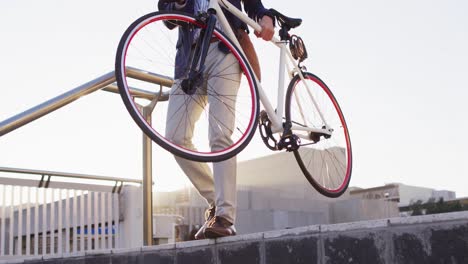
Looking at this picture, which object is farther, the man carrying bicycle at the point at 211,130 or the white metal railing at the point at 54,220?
the white metal railing at the point at 54,220

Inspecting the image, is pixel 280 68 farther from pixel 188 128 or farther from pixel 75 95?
pixel 75 95

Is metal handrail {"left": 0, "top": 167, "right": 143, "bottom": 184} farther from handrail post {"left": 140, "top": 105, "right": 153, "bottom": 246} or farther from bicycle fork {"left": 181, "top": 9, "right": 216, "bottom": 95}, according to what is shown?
bicycle fork {"left": 181, "top": 9, "right": 216, "bottom": 95}

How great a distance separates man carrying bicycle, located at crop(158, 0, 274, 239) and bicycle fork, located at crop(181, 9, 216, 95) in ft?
0.18

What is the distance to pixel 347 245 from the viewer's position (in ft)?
4.24

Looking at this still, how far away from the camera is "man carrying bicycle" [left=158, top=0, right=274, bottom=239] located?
1.81 m

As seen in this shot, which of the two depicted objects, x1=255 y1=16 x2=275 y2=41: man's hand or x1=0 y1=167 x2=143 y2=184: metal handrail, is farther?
x1=0 y1=167 x2=143 y2=184: metal handrail

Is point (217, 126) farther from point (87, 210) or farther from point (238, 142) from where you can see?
point (87, 210)

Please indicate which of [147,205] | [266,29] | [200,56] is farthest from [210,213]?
[266,29]

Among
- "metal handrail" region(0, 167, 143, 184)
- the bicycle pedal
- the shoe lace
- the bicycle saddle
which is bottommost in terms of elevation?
the shoe lace

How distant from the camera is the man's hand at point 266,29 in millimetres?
2072

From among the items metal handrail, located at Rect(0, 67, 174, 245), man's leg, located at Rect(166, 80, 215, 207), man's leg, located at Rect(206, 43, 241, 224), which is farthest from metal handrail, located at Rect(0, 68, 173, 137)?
man's leg, located at Rect(206, 43, 241, 224)

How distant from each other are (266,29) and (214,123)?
0.44 meters

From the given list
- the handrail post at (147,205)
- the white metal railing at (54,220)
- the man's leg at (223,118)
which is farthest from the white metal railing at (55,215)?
the man's leg at (223,118)

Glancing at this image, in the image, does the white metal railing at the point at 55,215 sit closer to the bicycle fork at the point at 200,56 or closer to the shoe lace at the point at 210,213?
the shoe lace at the point at 210,213
